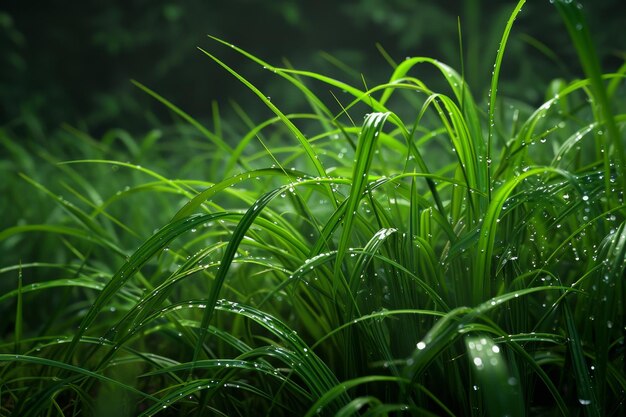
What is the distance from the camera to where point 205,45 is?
504cm

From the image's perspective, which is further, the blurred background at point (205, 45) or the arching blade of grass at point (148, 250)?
the blurred background at point (205, 45)

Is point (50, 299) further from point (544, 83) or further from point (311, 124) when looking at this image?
point (544, 83)

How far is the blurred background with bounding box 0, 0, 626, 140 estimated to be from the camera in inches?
181

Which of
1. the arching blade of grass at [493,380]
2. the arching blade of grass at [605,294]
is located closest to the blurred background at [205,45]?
the arching blade of grass at [605,294]

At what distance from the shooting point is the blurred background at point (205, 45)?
461 cm

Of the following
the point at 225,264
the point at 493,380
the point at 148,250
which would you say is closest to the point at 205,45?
the point at 148,250

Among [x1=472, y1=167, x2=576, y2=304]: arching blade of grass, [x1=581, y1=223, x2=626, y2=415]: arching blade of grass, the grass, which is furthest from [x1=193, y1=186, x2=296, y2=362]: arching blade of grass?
[x1=581, y1=223, x2=626, y2=415]: arching blade of grass

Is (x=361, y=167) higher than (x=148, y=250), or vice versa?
(x=361, y=167)

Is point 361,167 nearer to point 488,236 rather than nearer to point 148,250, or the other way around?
point 488,236

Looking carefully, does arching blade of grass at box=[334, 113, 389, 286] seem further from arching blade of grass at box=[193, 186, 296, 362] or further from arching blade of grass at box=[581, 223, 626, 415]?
arching blade of grass at box=[581, 223, 626, 415]

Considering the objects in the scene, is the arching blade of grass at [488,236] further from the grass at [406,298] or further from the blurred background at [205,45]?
the blurred background at [205,45]

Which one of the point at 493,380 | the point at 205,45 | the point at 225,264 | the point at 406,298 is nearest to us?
the point at 493,380

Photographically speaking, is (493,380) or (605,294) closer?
(493,380)

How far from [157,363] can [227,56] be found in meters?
4.43
